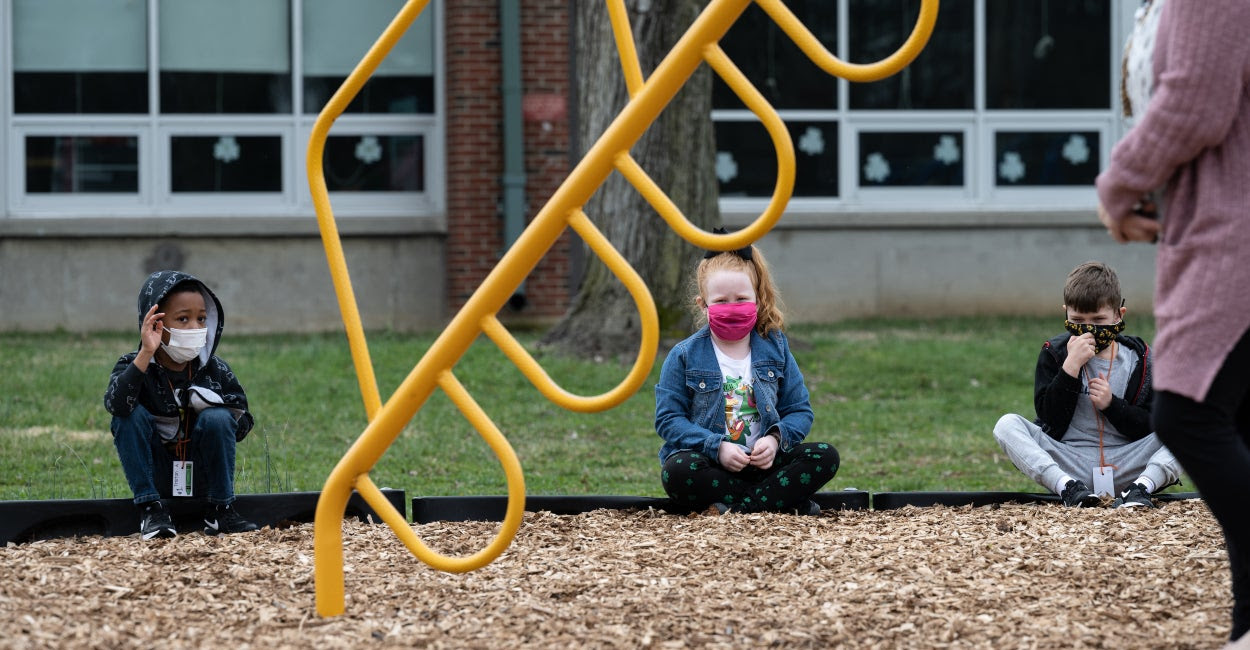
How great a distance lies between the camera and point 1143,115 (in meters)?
2.61

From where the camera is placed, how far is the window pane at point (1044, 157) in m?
12.9

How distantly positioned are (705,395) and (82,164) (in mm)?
8728

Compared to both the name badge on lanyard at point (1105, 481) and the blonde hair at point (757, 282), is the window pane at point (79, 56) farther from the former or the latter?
the name badge on lanyard at point (1105, 481)

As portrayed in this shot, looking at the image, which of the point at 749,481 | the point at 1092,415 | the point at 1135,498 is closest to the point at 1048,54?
the point at 1092,415

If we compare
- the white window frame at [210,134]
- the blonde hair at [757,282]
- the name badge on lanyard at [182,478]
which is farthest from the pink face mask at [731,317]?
the white window frame at [210,134]

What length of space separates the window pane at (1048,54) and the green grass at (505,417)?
2.84m

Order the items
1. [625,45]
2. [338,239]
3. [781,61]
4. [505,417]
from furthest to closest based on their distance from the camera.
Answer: [781,61]
[505,417]
[338,239]
[625,45]

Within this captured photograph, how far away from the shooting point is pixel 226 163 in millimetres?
12023

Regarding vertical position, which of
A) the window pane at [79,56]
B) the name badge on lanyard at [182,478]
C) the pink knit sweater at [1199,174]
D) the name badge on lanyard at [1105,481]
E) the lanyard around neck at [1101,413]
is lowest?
the name badge on lanyard at [1105,481]

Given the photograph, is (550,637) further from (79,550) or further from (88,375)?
(88,375)

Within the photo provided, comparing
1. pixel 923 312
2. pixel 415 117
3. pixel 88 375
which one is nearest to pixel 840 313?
pixel 923 312

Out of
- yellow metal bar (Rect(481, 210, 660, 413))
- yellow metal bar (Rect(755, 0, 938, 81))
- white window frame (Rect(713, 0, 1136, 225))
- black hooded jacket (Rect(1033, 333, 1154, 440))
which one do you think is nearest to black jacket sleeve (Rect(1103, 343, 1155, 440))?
black hooded jacket (Rect(1033, 333, 1154, 440))

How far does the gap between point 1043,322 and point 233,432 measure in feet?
29.3

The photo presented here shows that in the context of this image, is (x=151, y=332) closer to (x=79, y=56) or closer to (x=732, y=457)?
(x=732, y=457)
